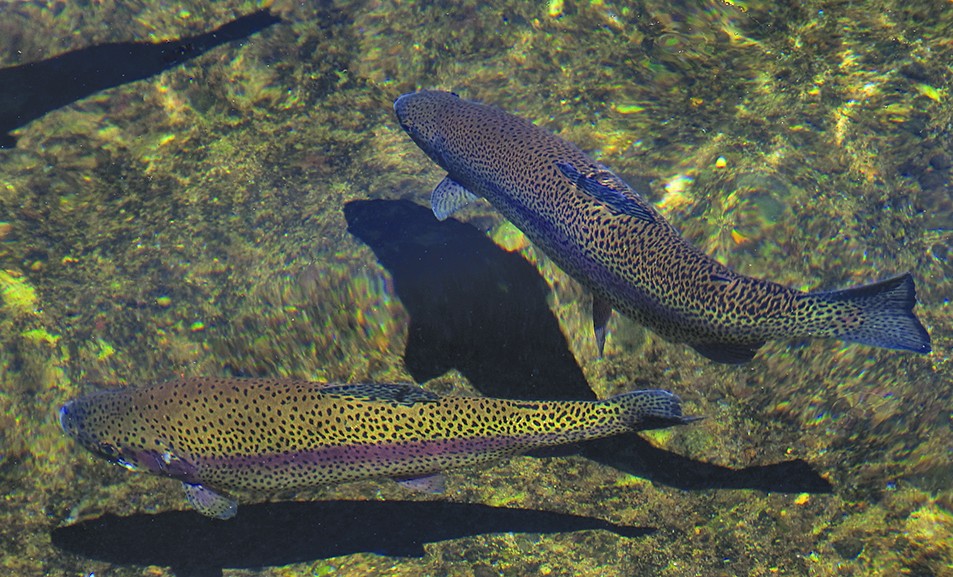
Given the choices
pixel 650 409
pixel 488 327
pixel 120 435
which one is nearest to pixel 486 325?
pixel 488 327

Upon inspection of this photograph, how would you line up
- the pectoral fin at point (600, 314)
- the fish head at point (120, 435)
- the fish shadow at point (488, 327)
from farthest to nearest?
1. the fish shadow at point (488, 327)
2. the pectoral fin at point (600, 314)
3. the fish head at point (120, 435)

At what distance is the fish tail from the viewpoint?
3428 mm

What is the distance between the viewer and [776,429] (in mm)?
4473

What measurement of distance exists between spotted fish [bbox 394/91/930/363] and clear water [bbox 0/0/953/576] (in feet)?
2.45

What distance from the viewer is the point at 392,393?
3.68 meters

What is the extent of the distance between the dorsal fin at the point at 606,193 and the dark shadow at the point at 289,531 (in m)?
2.26

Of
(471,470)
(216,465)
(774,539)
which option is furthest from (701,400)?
(216,465)

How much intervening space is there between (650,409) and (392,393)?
1.47 metres

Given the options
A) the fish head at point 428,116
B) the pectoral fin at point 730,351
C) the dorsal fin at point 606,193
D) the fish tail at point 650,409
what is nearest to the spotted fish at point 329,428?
the fish tail at point 650,409

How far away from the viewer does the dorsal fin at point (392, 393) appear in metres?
3.66

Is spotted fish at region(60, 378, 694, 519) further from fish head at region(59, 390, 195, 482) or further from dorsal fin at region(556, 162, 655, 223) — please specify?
dorsal fin at region(556, 162, 655, 223)

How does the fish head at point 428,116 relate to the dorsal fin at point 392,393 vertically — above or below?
above

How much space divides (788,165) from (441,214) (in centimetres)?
279

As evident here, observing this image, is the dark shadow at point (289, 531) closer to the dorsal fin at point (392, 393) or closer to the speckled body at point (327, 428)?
the speckled body at point (327, 428)
